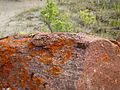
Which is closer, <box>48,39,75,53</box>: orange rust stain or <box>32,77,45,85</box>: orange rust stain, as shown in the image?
<box>32,77,45,85</box>: orange rust stain

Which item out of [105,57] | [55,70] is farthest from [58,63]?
[105,57]

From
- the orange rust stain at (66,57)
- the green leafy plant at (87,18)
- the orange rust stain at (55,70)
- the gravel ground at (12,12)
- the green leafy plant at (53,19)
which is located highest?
the orange rust stain at (66,57)

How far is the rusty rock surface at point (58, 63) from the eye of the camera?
3760 millimetres

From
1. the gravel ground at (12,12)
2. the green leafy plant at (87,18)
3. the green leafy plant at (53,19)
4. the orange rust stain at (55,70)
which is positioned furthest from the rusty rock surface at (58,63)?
the green leafy plant at (87,18)

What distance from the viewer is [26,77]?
12.8 ft

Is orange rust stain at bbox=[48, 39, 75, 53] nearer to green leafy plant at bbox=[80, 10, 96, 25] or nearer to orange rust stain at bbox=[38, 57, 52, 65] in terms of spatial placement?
orange rust stain at bbox=[38, 57, 52, 65]

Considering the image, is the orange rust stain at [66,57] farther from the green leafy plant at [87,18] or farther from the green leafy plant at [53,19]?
the green leafy plant at [87,18]

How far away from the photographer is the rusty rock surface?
148 inches

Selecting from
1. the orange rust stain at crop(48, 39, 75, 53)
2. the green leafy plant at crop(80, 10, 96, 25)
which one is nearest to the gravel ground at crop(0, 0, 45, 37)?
the green leafy plant at crop(80, 10, 96, 25)

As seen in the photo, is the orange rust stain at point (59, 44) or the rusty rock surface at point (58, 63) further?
the orange rust stain at point (59, 44)

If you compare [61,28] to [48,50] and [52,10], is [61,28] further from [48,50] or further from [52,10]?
[48,50]

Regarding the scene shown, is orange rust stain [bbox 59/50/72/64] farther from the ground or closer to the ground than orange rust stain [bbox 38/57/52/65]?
farther from the ground

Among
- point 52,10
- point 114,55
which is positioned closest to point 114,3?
point 52,10

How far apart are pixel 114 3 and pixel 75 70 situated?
945 centimetres
